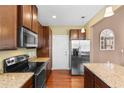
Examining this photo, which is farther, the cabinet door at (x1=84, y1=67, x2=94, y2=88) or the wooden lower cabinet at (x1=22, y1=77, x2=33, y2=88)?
the cabinet door at (x1=84, y1=67, x2=94, y2=88)

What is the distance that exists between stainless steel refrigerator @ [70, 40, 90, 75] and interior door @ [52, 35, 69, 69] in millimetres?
1505

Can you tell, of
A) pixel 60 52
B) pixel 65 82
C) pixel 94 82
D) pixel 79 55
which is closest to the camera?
pixel 94 82

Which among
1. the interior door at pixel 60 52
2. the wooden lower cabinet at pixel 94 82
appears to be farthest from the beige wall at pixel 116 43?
the wooden lower cabinet at pixel 94 82

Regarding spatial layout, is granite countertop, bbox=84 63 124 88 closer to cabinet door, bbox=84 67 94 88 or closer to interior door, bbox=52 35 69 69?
cabinet door, bbox=84 67 94 88

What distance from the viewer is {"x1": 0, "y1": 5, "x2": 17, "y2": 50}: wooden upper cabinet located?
68.0 inches

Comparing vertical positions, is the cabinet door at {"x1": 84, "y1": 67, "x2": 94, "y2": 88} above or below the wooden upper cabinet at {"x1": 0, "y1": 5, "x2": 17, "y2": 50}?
below

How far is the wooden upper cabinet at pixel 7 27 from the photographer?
173cm

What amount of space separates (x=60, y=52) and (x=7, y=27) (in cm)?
644

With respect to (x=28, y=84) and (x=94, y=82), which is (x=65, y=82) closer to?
(x=94, y=82)

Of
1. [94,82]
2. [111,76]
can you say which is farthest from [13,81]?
[94,82]

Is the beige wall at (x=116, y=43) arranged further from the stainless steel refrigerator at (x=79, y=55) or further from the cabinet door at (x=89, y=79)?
the cabinet door at (x=89, y=79)

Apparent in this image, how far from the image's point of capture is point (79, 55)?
22.1 ft

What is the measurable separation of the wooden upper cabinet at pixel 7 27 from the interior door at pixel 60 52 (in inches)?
245

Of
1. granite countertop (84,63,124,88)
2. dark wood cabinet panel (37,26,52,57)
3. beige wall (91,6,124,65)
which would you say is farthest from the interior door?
granite countertop (84,63,124,88)
